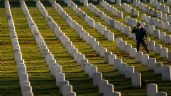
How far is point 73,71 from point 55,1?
29.7 m

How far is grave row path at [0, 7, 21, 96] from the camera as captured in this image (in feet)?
73.1

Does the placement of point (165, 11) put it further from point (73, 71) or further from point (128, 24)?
point (73, 71)

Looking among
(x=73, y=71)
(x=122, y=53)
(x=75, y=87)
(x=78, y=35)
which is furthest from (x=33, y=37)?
(x=75, y=87)

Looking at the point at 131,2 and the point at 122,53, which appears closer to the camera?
the point at 122,53

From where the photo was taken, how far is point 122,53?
2997cm

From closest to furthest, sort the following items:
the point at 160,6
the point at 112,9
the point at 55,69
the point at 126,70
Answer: the point at 126,70 < the point at 55,69 < the point at 112,9 < the point at 160,6

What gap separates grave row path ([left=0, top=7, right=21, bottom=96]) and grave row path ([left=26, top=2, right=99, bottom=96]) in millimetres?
1765

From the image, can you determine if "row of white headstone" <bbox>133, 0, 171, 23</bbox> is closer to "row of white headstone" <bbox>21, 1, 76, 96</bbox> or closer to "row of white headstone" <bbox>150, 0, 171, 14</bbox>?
"row of white headstone" <bbox>150, 0, 171, 14</bbox>

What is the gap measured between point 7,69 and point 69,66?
2289 mm

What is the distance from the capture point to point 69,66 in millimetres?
26859

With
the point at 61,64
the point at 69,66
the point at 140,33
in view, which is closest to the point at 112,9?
the point at 140,33

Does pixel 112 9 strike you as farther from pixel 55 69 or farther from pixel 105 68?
pixel 55 69

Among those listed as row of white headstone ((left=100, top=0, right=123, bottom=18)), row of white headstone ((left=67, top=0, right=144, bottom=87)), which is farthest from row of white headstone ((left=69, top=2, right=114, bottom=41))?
row of white headstone ((left=67, top=0, right=144, bottom=87))

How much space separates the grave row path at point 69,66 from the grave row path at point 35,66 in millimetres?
644
